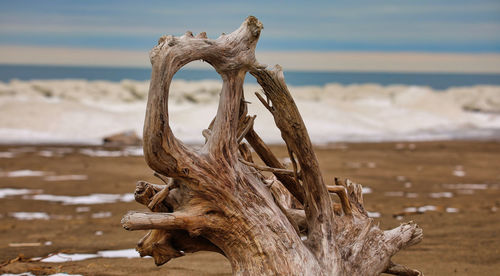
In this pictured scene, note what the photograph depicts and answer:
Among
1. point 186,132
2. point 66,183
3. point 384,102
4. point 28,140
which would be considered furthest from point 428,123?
point 66,183

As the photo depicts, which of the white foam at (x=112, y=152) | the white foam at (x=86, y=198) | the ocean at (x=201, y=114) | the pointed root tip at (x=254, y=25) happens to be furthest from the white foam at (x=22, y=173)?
the pointed root tip at (x=254, y=25)

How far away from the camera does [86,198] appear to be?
28.4 ft

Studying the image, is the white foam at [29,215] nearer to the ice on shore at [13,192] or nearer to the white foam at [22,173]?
the ice on shore at [13,192]

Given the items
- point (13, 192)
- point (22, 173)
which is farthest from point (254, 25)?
point (22, 173)

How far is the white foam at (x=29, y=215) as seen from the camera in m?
7.33

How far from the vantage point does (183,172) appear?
324 centimetres

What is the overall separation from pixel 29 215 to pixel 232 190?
486 centimetres

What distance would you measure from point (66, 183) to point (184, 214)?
698 cm

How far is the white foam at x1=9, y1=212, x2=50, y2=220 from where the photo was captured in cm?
733

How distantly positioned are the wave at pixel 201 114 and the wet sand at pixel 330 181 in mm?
3169

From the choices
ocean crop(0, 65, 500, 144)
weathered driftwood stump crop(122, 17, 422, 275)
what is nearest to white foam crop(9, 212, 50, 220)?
weathered driftwood stump crop(122, 17, 422, 275)

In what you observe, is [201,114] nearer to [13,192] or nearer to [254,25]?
[13,192]

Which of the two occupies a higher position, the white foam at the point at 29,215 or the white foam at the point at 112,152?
the white foam at the point at 29,215

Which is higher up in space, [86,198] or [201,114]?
[201,114]
